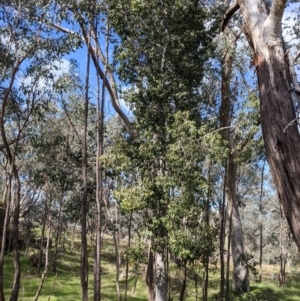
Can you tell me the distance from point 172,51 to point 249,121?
2.56 metres

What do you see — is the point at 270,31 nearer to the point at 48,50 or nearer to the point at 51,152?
the point at 48,50

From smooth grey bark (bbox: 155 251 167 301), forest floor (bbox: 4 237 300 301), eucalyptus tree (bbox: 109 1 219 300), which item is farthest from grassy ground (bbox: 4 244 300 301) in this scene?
eucalyptus tree (bbox: 109 1 219 300)

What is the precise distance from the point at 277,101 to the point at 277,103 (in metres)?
0.02

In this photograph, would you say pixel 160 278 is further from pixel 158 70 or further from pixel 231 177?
pixel 158 70

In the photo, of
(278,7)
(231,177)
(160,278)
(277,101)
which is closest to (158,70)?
(231,177)

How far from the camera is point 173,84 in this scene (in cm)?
1019

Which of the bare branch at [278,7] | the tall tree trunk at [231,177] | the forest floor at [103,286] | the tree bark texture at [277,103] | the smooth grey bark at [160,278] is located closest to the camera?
the tree bark texture at [277,103]

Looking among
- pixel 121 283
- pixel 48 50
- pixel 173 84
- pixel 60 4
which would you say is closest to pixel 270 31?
pixel 173 84

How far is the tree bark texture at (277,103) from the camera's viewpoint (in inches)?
143

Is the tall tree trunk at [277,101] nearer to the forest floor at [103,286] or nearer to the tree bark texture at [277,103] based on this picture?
the tree bark texture at [277,103]

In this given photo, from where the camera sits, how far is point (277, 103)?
397cm

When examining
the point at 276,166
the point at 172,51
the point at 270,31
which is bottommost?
the point at 276,166

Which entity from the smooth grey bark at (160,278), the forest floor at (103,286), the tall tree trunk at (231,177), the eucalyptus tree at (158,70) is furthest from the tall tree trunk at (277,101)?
the forest floor at (103,286)

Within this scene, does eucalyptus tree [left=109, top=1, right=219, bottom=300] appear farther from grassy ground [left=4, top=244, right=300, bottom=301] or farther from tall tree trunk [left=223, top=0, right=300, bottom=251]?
grassy ground [left=4, top=244, right=300, bottom=301]
